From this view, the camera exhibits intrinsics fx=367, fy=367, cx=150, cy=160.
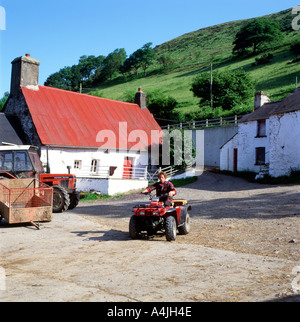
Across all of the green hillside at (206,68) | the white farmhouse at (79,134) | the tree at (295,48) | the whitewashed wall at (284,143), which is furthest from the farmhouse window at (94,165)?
the tree at (295,48)

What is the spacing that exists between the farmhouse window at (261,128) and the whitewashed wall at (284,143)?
3138 millimetres

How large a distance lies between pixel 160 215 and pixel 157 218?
27cm

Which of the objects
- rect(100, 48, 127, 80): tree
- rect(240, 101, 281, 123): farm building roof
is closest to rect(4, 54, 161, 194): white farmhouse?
rect(240, 101, 281, 123): farm building roof

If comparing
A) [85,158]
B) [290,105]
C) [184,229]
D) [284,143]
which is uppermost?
[290,105]

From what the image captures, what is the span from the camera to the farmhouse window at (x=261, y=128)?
28.1m

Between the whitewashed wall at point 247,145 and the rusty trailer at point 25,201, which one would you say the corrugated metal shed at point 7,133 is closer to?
the rusty trailer at point 25,201

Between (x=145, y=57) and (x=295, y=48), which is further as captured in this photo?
(x=145, y=57)

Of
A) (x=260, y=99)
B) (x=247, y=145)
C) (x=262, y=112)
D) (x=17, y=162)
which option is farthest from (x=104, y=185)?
(x=260, y=99)

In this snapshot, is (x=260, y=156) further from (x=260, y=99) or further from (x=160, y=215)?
(x=160, y=215)

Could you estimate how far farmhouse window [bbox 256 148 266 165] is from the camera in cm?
2806

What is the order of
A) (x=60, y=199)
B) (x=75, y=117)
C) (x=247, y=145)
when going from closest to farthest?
1. (x=60, y=199)
2. (x=75, y=117)
3. (x=247, y=145)

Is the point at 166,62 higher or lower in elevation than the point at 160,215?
higher

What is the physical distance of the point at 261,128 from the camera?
28.4m

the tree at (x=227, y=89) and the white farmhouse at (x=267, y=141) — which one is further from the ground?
the tree at (x=227, y=89)
